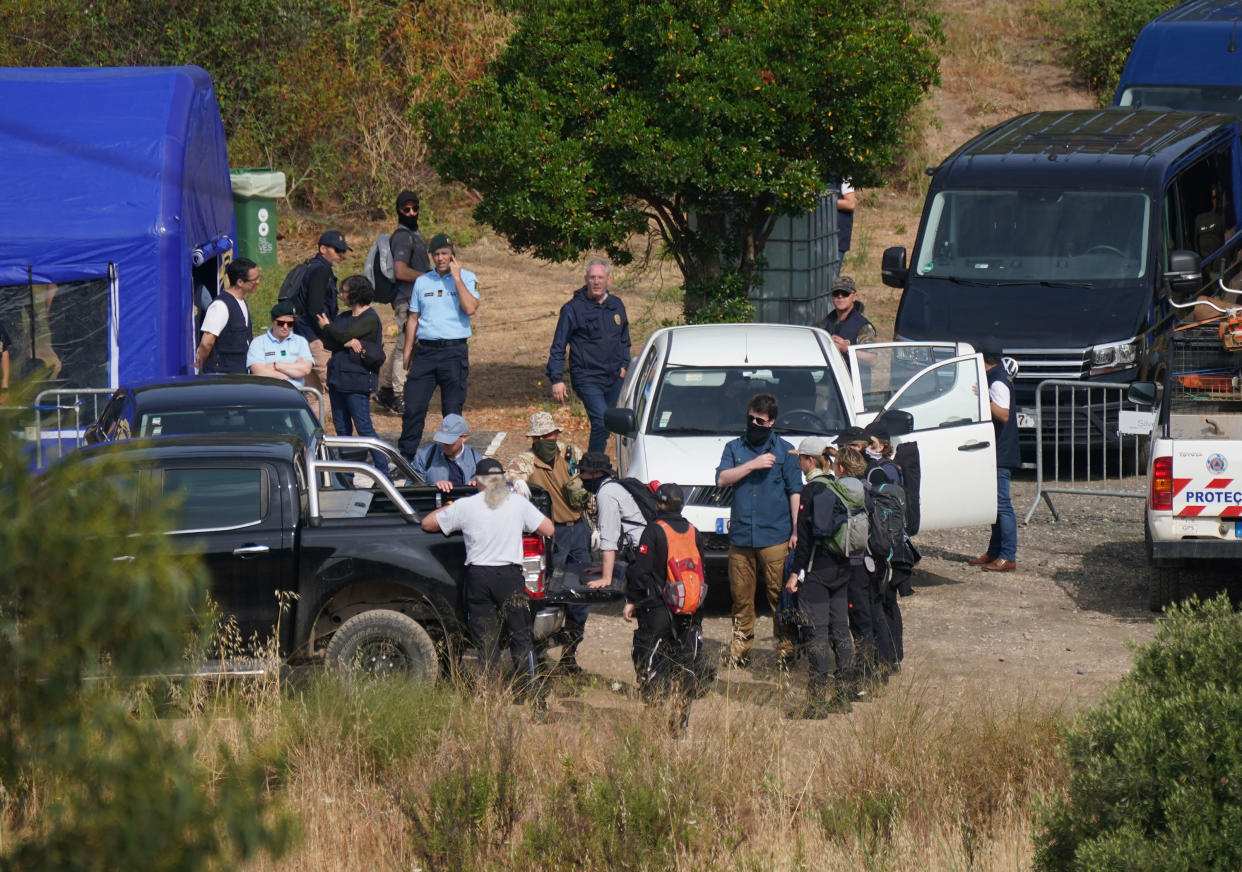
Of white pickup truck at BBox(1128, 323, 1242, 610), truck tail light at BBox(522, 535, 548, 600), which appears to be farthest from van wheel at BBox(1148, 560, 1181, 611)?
truck tail light at BBox(522, 535, 548, 600)

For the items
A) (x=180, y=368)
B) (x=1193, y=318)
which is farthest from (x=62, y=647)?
(x=1193, y=318)

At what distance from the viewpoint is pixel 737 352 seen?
10.9 metres

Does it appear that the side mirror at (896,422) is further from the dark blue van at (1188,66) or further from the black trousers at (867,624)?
the dark blue van at (1188,66)

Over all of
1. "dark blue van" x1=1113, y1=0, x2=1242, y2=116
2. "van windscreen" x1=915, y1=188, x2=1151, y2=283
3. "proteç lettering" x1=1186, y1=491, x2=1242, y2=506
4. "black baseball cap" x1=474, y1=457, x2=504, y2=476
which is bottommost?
"proteç lettering" x1=1186, y1=491, x2=1242, y2=506

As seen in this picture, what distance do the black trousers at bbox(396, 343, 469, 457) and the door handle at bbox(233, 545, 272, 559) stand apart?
484 centimetres

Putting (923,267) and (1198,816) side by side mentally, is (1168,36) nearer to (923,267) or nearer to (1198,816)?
(923,267)

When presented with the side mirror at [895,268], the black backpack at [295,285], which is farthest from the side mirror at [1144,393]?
the black backpack at [295,285]

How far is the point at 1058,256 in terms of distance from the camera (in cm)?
1411

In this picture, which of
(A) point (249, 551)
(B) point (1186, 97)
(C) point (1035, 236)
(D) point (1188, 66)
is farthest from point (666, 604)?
(D) point (1188, 66)

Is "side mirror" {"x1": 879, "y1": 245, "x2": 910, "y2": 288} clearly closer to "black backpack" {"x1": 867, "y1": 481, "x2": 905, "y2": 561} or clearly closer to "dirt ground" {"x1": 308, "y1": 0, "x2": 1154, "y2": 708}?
"dirt ground" {"x1": 308, "y1": 0, "x2": 1154, "y2": 708}

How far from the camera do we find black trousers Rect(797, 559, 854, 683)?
26.5 feet

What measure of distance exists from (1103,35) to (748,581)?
24687 millimetres

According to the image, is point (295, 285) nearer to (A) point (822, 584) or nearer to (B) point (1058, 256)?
(B) point (1058, 256)

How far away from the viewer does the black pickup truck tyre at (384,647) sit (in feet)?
25.3
